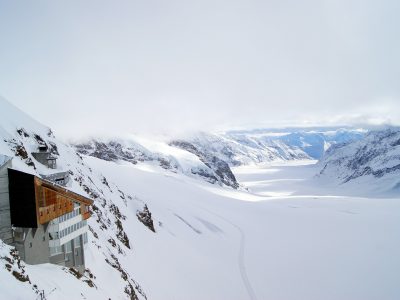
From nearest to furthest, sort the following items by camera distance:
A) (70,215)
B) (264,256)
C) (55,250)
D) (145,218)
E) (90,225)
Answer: (55,250) < (70,215) < (90,225) < (145,218) < (264,256)

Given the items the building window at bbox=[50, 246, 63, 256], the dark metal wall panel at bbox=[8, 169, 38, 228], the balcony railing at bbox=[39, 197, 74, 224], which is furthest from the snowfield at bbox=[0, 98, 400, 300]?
the balcony railing at bbox=[39, 197, 74, 224]

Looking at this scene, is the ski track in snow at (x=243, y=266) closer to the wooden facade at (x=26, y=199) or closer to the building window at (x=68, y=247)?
the building window at (x=68, y=247)

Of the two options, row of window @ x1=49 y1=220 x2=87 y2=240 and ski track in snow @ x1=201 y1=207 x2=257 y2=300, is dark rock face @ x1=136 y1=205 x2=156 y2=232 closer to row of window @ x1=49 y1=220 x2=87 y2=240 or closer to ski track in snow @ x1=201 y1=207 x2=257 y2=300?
ski track in snow @ x1=201 y1=207 x2=257 y2=300

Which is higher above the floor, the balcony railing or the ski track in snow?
the balcony railing

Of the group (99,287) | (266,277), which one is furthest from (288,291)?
(99,287)

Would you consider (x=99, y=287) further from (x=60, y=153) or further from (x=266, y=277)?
(x=266, y=277)

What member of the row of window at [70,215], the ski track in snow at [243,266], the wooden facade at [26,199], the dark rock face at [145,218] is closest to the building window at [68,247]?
the row of window at [70,215]

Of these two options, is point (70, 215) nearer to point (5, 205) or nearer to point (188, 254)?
point (5, 205)

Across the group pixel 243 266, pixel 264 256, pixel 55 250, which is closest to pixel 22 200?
pixel 55 250
